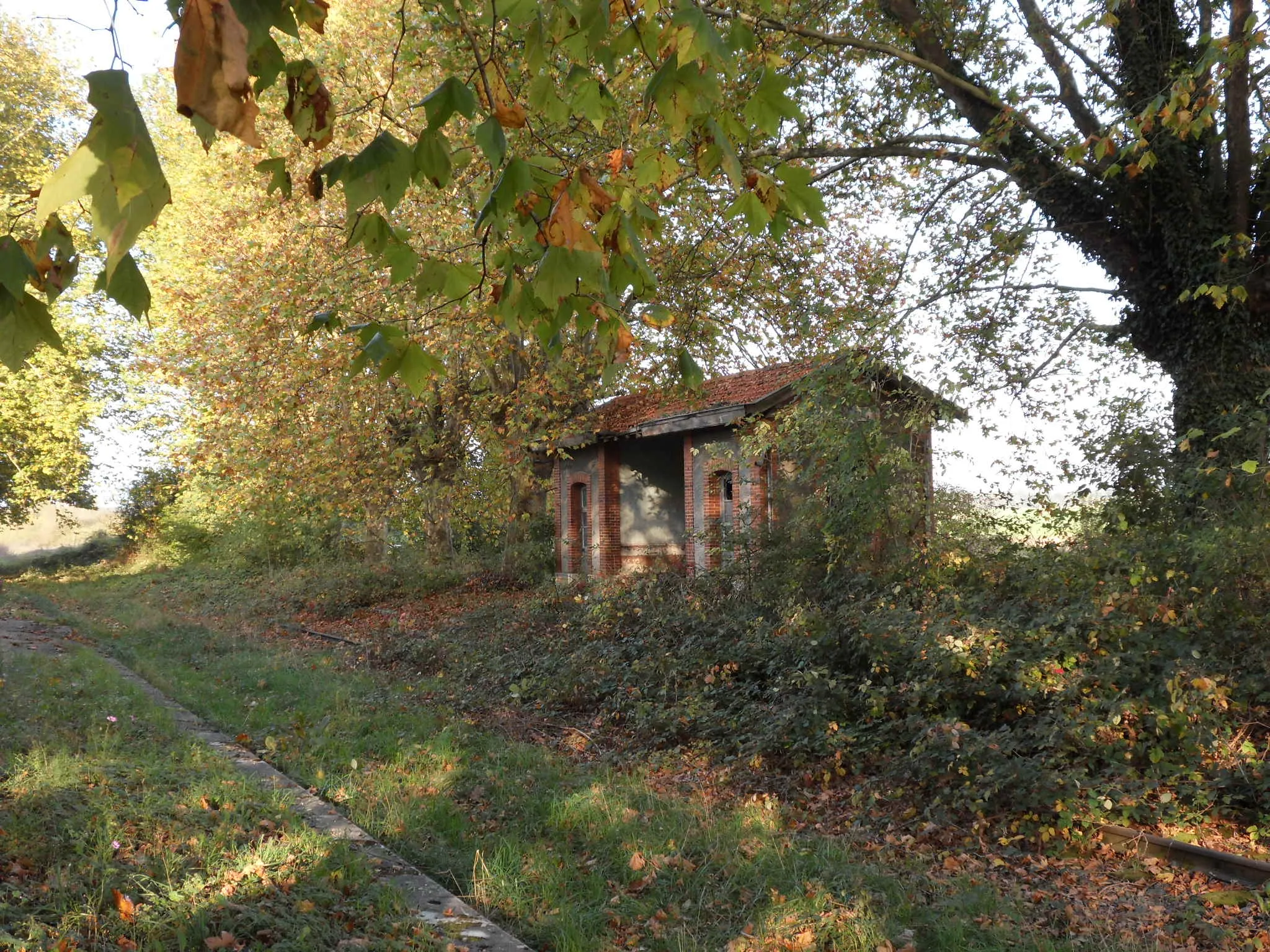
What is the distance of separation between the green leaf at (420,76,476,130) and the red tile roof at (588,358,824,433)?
11.4 metres

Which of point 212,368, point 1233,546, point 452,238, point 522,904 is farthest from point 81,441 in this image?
point 1233,546

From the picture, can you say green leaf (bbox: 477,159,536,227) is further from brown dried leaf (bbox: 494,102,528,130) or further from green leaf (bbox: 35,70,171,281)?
green leaf (bbox: 35,70,171,281)

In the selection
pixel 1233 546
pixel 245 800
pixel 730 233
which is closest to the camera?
pixel 245 800

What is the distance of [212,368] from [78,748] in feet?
36.4

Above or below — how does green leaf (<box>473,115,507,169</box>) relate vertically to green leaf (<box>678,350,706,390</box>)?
above

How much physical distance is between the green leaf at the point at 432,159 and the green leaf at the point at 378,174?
0.14 meters

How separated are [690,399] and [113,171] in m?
14.8

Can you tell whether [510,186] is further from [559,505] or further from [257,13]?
[559,505]

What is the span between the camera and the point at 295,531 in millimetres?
27531

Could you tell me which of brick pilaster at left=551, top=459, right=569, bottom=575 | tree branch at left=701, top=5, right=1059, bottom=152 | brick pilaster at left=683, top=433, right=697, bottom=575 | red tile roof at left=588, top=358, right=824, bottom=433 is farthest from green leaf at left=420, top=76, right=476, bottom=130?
brick pilaster at left=551, top=459, right=569, bottom=575

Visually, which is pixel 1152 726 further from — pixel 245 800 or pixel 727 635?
pixel 245 800

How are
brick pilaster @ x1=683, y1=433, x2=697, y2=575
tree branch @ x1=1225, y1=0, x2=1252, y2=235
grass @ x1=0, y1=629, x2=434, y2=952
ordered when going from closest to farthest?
grass @ x1=0, y1=629, x2=434, y2=952
tree branch @ x1=1225, y1=0, x2=1252, y2=235
brick pilaster @ x1=683, y1=433, x2=697, y2=575

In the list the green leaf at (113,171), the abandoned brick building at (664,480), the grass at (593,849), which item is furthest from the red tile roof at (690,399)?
the green leaf at (113,171)

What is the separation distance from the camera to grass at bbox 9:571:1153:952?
4.46 metres
